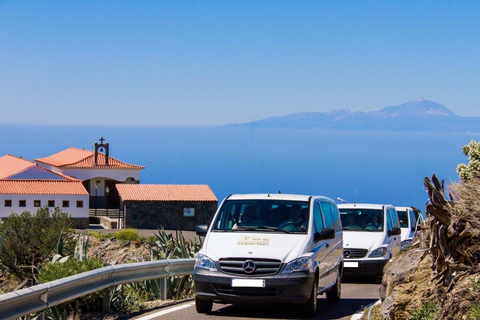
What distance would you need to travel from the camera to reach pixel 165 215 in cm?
7412

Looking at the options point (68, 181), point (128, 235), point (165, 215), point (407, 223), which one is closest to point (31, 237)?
point (128, 235)

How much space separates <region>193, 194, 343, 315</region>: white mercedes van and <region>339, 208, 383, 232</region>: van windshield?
6279mm

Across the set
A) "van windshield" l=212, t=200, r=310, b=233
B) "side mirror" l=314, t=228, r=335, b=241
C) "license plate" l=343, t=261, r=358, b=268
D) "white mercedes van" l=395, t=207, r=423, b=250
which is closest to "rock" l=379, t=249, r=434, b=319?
"side mirror" l=314, t=228, r=335, b=241

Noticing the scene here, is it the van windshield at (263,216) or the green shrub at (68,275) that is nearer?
the green shrub at (68,275)

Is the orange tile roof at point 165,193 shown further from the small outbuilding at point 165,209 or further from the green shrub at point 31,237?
the green shrub at point 31,237

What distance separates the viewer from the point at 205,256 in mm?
11477

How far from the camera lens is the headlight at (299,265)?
11188 mm

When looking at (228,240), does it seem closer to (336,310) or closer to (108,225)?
(336,310)

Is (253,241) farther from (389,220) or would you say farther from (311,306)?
(389,220)

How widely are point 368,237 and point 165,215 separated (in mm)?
56587

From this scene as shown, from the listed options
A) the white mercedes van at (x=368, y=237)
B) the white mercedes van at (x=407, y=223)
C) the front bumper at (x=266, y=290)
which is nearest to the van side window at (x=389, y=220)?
the white mercedes van at (x=368, y=237)

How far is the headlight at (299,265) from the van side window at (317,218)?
1.17 meters

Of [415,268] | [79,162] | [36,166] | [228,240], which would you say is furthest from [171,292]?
[79,162]

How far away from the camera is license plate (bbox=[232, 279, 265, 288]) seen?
436 inches
